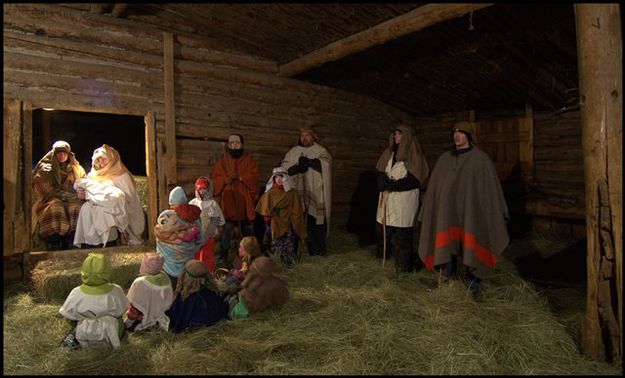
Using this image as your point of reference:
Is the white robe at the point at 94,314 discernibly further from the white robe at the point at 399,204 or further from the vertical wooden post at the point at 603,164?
the vertical wooden post at the point at 603,164

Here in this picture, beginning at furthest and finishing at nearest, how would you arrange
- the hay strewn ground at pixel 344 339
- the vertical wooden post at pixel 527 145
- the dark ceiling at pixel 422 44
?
the vertical wooden post at pixel 527 145 < the dark ceiling at pixel 422 44 < the hay strewn ground at pixel 344 339

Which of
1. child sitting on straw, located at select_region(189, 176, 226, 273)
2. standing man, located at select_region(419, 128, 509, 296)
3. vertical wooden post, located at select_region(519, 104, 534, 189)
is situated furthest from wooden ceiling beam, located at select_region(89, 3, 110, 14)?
vertical wooden post, located at select_region(519, 104, 534, 189)

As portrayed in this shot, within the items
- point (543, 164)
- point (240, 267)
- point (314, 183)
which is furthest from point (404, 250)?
point (543, 164)

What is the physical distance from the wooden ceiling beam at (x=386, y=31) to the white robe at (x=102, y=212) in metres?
3.69

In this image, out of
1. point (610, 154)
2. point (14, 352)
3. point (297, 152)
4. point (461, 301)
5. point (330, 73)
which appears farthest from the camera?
point (330, 73)

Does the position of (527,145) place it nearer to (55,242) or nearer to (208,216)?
(208,216)

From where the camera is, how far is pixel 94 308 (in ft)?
10.5

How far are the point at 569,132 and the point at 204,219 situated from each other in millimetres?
6928

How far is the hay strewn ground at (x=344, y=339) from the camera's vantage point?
10.0ft

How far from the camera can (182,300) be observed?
3.78m

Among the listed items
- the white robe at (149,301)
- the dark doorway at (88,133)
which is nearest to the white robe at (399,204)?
the white robe at (149,301)

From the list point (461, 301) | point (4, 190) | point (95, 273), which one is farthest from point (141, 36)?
point (461, 301)

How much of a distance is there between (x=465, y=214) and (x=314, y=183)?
2869 mm

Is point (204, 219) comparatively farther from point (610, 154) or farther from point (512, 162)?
point (512, 162)
